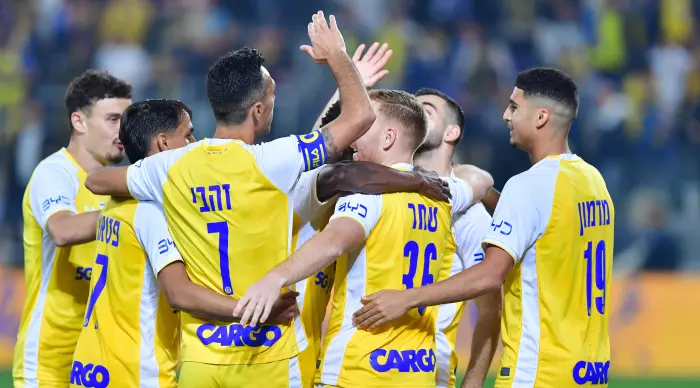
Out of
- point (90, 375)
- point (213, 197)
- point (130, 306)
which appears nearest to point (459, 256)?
point (213, 197)

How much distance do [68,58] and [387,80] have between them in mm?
4526

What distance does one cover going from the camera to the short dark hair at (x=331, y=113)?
18.3 feet

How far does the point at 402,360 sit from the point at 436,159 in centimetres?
168

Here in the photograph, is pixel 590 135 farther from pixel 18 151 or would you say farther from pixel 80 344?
pixel 80 344

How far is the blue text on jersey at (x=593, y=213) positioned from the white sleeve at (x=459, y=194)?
662mm

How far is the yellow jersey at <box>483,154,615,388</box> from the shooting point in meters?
4.71

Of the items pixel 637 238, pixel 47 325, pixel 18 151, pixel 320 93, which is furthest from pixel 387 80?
pixel 47 325

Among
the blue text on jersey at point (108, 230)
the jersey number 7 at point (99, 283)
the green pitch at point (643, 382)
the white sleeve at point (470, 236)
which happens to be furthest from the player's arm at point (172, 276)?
the green pitch at point (643, 382)

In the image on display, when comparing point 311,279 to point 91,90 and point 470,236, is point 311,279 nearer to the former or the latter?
point 470,236

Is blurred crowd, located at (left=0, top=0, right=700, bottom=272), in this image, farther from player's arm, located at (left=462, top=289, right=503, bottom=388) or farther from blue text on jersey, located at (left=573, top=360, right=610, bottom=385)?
blue text on jersey, located at (left=573, top=360, right=610, bottom=385)

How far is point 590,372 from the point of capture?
4777 mm

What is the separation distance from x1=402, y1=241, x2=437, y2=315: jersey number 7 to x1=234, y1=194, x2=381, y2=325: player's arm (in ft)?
0.73

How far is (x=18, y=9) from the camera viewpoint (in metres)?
14.5

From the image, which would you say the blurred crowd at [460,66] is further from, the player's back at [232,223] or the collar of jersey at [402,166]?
the player's back at [232,223]
